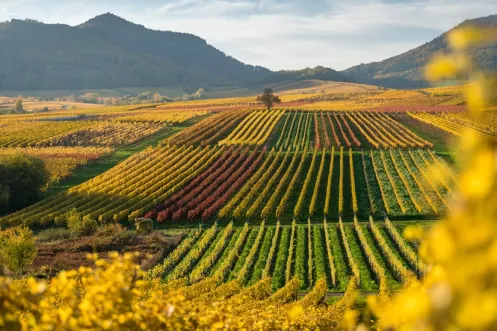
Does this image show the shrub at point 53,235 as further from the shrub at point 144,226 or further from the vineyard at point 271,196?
the shrub at point 144,226

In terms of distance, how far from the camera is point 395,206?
35031 mm

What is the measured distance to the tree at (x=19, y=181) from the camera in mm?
37219

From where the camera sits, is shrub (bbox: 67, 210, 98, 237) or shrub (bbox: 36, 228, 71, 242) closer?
shrub (bbox: 36, 228, 71, 242)

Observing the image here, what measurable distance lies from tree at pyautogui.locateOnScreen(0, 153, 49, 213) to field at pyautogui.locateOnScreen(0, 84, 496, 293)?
162 centimetres

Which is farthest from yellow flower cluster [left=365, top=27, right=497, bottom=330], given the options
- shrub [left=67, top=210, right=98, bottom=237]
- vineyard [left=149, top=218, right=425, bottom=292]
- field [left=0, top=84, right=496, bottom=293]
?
shrub [left=67, top=210, right=98, bottom=237]

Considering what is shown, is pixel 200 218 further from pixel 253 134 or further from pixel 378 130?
pixel 378 130

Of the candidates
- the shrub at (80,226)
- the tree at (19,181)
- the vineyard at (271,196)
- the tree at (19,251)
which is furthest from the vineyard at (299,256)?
the tree at (19,181)

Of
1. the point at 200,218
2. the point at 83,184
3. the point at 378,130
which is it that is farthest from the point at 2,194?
the point at 378,130

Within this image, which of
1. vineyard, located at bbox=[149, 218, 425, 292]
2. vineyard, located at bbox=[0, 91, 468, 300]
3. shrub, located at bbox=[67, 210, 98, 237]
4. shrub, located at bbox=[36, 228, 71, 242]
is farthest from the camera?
shrub, located at bbox=[67, 210, 98, 237]

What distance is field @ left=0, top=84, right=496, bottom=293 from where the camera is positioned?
2503 centimetres

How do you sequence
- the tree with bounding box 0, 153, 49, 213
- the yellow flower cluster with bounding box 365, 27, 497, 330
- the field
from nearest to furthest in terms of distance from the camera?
the yellow flower cluster with bounding box 365, 27, 497, 330, the field, the tree with bounding box 0, 153, 49, 213

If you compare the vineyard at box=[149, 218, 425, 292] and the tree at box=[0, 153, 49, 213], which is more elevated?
the tree at box=[0, 153, 49, 213]

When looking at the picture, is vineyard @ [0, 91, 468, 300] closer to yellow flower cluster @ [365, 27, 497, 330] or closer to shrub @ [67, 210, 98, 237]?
yellow flower cluster @ [365, 27, 497, 330]

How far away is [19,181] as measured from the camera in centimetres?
3775
